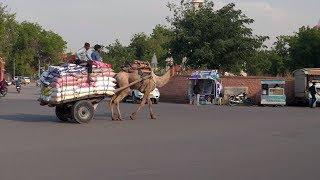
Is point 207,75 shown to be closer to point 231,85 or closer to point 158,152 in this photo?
point 231,85

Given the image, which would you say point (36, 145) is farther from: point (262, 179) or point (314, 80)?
point (314, 80)

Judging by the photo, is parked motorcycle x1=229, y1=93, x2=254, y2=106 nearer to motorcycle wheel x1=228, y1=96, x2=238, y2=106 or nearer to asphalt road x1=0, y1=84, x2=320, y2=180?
motorcycle wheel x1=228, y1=96, x2=238, y2=106

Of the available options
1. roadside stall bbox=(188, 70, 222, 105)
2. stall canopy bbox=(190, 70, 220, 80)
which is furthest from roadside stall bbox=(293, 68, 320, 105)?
stall canopy bbox=(190, 70, 220, 80)

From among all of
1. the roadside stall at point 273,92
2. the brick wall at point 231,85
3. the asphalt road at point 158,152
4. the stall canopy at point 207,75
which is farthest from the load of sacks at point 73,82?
the brick wall at point 231,85

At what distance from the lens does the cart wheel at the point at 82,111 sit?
17.1 metres

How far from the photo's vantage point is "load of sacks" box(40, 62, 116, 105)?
55.7 ft

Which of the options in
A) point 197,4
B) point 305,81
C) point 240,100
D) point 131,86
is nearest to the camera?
point 131,86

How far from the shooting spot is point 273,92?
35.1 meters

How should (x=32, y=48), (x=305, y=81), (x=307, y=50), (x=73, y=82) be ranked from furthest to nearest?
(x=32, y=48), (x=307, y=50), (x=305, y=81), (x=73, y=82)

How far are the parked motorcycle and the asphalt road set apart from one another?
737 inches

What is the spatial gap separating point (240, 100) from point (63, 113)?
1977 cm

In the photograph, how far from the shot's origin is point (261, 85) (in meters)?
36.7

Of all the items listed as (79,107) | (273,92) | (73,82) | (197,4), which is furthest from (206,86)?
(73,82)

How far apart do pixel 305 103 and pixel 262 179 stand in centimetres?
2855
